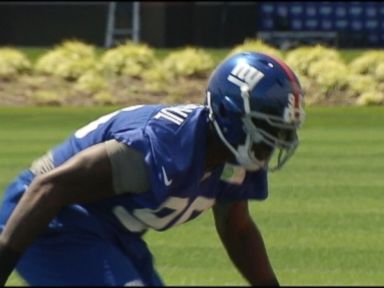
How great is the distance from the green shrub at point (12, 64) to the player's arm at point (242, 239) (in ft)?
52.4

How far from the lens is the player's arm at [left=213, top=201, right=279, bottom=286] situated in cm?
525

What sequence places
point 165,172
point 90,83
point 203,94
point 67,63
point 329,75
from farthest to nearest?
point 67,63, point 90,83, point 329,75, point 203,94, point 165,172

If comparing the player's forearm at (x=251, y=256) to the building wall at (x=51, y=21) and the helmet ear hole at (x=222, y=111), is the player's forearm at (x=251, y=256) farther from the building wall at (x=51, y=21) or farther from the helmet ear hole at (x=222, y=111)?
the building wall at (x=51, y=21)

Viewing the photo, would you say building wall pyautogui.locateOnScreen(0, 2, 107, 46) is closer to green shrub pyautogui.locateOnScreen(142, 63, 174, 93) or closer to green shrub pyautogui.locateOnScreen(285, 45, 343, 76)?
green shrub pyautogui.locateOnScreen(142, 63, 174, 93)

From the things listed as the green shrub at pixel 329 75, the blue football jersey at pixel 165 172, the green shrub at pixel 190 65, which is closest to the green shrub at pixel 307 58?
the green shrub at pixel 329 75

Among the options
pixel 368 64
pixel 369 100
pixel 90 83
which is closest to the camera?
pixel 369 100

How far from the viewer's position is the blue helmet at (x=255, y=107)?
4551 millimetres

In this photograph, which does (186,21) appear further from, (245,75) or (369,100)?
(245,75)

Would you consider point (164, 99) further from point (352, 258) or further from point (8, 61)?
point (352, 258)

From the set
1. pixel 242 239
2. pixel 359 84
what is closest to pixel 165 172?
pixel 242 239

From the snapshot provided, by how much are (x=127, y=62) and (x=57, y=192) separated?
56.4 ft

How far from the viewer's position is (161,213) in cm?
485

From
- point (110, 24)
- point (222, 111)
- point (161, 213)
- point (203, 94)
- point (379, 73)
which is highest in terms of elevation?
point (222, 111)

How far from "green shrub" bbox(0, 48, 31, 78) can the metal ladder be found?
423 inches
